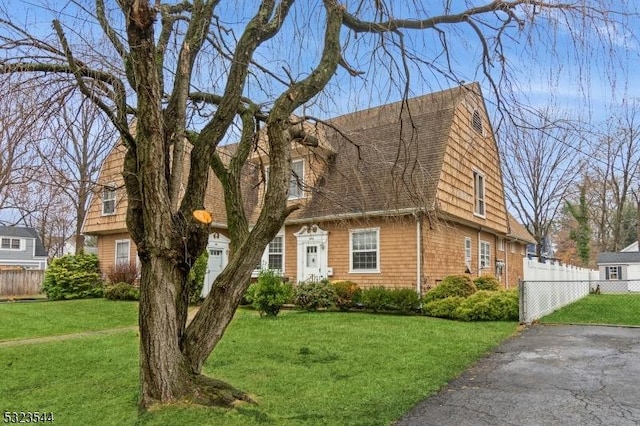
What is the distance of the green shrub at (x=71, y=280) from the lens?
21328 millimetres

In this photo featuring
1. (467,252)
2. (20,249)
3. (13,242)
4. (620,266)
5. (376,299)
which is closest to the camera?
(376,299)

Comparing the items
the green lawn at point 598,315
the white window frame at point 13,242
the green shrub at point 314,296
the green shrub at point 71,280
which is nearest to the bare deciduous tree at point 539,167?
the green lawn at point 598,315

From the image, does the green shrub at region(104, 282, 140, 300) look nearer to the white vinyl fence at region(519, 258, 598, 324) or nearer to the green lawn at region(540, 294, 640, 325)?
the white vinyl fence at region(519, 258, 598, 324)

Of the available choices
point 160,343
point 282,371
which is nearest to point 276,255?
point 282,371

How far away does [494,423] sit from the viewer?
4723 mm

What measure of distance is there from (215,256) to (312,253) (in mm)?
4576

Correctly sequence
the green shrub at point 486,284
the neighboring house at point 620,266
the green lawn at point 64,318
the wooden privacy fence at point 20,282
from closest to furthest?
1. the green lawn at point 64,318
2. the green shrub at point 486,284
3. the wooden privacy fence at point 20,282
4. the neighboring house at point 620,266

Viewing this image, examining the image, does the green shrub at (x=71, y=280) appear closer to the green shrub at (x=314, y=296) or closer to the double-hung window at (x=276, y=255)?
the double-hung window at (x=276, y=255)

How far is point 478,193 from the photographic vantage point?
1980cm

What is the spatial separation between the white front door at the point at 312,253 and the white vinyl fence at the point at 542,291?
6625 millimetres

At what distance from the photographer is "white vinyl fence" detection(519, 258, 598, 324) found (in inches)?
503

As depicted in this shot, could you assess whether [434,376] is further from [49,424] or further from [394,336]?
[49,424]

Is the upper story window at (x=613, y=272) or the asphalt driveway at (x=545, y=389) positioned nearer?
the asphalt driveway at (x=545, y=389)

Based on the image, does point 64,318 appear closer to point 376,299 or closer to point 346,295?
point 346,295
